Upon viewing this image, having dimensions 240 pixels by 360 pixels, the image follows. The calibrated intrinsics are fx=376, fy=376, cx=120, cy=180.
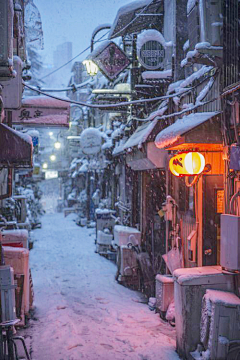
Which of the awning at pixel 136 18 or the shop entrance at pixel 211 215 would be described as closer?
the shop entrance at pixel 211 215

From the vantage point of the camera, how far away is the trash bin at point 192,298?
7.35m

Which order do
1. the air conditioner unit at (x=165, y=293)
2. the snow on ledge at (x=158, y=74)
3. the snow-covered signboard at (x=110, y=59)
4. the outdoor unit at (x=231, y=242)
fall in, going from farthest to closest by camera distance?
1. the snow-covered signboard at (x=110, y=59)
2. the snow on ledge at (x=158, y=74)
3. the air conditioner unit at (x=165, y=293)
4. the outdoor unit at (x=231, y=242)

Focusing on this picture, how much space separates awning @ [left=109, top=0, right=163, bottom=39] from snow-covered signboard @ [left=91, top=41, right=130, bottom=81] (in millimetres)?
952

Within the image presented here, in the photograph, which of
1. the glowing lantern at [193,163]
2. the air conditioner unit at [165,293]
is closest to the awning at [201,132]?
the glowing lantern at [193,163]

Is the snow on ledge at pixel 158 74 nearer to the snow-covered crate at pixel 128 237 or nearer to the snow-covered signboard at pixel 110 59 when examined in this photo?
the snow-covered signboard at pixel 110 59

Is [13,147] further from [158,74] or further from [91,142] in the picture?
[91,142]

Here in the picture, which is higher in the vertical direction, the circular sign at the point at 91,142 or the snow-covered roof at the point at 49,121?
the circular sign at the point at 91,142

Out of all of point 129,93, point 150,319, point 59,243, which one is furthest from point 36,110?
point 59,243

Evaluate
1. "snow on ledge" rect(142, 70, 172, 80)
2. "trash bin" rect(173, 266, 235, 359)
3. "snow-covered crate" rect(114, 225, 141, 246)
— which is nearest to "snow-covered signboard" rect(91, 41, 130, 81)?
"snow on ledge" rect(142, 70, 172, 80)

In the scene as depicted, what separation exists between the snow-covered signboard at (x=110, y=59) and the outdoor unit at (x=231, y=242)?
918 cm

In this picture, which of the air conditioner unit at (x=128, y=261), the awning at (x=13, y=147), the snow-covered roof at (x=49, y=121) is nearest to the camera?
the awning at (x=13, y=147)

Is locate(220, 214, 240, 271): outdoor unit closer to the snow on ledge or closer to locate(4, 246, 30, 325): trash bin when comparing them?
locate(4, 246, 30, 325): trash bin

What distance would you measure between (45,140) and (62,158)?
8718 mm

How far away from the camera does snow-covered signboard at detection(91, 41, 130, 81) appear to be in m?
14.4
